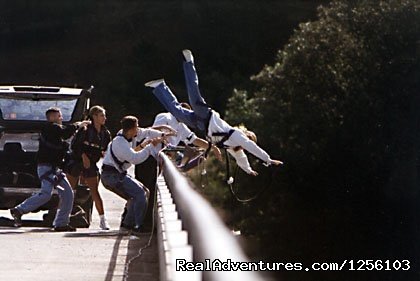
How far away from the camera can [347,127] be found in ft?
147

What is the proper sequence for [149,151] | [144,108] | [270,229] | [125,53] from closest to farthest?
1. [149,151]
2. [270,229]
3. [144,108]
4. [125,53]

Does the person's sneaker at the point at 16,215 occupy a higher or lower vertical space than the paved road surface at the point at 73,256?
higher

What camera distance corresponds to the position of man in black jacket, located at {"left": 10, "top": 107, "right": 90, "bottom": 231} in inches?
682

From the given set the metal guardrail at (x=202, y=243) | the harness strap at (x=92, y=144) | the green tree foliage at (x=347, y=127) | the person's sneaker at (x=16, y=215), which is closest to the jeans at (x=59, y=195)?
the person's sneaker at (x=16, y=215)

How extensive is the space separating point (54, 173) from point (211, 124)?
275cm

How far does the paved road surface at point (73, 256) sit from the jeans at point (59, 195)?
33 cm

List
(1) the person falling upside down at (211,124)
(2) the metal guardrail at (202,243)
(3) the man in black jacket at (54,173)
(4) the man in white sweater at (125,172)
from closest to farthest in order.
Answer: (2) the metal guardrail at (202,243), (1) the person falling upside down at (211,124), (4) the man in white sweater at (125,172), (3) the man in black jacket at (54,173)

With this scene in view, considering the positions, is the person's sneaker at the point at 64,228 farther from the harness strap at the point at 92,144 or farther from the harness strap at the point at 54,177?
the harness strap at the point at 92,144

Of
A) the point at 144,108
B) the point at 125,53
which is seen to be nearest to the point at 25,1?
the point at 125,53

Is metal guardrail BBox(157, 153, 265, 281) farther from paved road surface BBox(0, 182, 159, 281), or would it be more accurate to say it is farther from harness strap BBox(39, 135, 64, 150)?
harness strap BBox(39, 135, 64, 150)

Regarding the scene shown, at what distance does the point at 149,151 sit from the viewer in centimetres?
1645

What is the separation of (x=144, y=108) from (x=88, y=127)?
49.8 meters

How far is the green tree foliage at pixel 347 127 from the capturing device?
43.3 metres

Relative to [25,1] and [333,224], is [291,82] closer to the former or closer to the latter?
[333,224]
